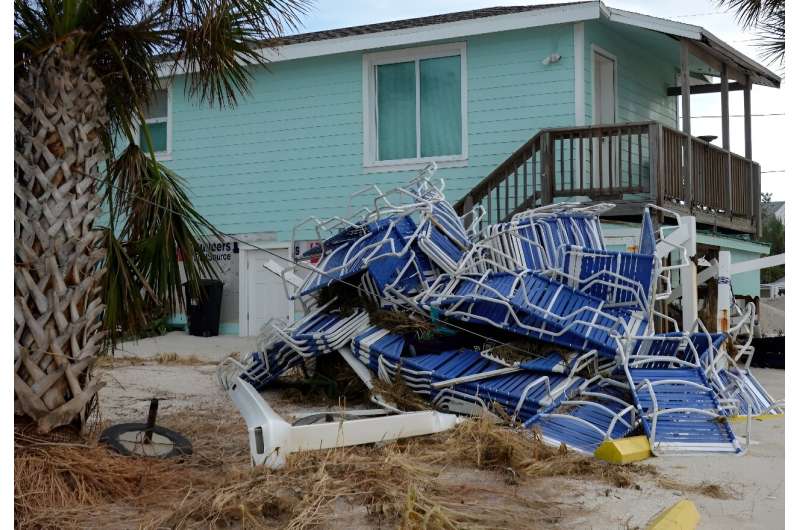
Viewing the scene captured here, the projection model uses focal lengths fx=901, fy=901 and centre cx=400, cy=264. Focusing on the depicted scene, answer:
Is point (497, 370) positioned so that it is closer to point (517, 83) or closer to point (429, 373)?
point (429, 373)

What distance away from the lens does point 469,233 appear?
934cm

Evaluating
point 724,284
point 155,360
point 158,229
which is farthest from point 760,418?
point 155,360

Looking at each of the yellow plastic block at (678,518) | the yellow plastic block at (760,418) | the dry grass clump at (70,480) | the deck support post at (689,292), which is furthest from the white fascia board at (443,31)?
the yellow plastic block at (678,518)

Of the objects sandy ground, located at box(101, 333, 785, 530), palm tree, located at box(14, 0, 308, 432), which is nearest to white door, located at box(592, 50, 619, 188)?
sandy ground, located at box(101, 333, 785, 530)

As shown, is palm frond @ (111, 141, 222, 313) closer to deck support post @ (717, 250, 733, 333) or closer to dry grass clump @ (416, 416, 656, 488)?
dry grass clump @ (416, 416, 656, 488)

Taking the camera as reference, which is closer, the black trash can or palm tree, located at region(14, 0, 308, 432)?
palm tree, located at region(14, 0, 308, 432)

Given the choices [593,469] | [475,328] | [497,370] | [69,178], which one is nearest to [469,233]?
[475,328]

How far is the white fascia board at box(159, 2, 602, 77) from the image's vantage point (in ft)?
44.9

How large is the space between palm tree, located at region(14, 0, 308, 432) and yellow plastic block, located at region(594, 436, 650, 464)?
3.01 m

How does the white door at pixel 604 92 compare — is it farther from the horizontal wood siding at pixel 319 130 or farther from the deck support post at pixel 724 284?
the deck support post at pixel 724 284

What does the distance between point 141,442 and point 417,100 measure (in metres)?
10.2

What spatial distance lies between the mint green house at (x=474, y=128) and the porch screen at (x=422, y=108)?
0.9 inches

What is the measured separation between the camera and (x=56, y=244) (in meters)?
5.54

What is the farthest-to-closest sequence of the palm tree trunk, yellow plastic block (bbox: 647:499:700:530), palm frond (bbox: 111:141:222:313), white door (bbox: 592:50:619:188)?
white door (bbox: 592:50:619:188) < palm frond (bbox: 111:141:222:313) < the palm tree trunk < yellow plastic block (bbox: 647:499:700:530)
